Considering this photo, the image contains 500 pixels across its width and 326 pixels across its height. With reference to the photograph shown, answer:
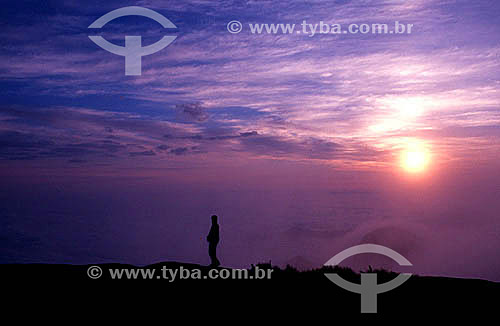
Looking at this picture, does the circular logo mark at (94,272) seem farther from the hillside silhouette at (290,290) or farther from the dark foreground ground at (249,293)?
the hillside silhouette at (290,290)

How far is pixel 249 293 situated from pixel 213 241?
175 inches

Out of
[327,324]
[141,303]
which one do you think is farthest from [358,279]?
[141,303]

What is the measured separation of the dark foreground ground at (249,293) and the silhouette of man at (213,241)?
84cm

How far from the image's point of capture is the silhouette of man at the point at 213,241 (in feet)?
65.8

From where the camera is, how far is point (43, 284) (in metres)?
17.2

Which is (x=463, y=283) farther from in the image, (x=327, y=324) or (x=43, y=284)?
(x=43, y=284)

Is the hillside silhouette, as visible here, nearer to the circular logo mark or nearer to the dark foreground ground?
the dark foreground ground

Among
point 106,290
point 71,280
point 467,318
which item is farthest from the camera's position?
point 71,280

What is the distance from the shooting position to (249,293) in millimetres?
16000

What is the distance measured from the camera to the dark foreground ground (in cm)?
1468

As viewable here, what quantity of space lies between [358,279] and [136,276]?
8.32m

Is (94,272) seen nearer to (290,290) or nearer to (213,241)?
(213,241)

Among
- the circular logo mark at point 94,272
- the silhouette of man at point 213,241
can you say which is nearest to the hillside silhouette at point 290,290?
the circular logo mark at point 94,272

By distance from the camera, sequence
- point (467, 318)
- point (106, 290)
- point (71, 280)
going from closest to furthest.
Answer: point (467, 318) → point (106, 290) → point (71, 280)
